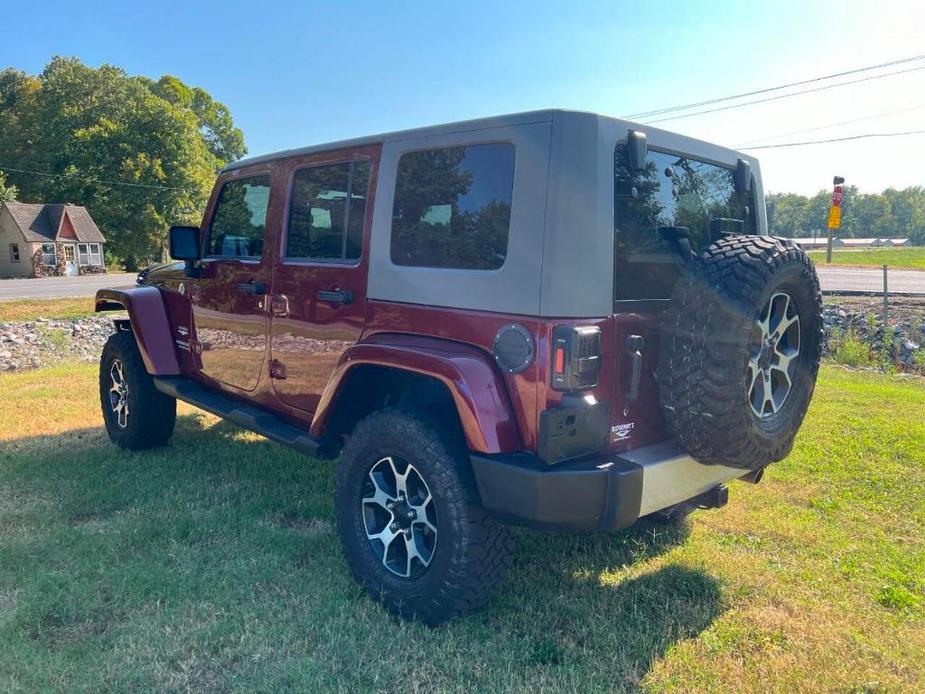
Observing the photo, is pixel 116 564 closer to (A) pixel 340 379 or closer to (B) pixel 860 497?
(A) pixel 340 379

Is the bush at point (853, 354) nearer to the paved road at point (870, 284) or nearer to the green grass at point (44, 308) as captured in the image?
the paved road at point (870, 284)

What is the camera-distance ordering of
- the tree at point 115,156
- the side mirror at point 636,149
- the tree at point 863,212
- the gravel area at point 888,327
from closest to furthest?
1. the side mirror at point 636,149
2. the gravel area at point 888,327
3. the tree at point 115,156
4. the tree at point 863,212

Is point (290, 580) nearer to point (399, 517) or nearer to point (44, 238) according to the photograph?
point (399, 517)

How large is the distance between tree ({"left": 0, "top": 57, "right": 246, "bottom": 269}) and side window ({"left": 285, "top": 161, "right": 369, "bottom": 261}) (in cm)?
3861

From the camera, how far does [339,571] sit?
3131 millimetres

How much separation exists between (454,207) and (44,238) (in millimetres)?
42434

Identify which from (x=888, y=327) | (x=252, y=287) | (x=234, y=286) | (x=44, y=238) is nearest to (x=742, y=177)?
(x=252, y=287)

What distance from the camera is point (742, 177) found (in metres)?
3.34

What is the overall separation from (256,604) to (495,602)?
3.50ft

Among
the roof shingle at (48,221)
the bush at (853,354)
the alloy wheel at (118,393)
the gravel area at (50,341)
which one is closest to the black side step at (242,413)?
the alloy wheel at (118,393)

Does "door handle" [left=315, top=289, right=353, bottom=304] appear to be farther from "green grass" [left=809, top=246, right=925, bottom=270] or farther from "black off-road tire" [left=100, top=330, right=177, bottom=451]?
"green grass" [left=809, top=246, right=925, bottom=270]

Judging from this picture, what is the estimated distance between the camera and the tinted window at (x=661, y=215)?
8.44 feet

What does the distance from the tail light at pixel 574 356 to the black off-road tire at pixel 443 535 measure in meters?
0.56

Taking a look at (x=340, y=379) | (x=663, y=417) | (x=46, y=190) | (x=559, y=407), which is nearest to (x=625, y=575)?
(x=663, y=417)
